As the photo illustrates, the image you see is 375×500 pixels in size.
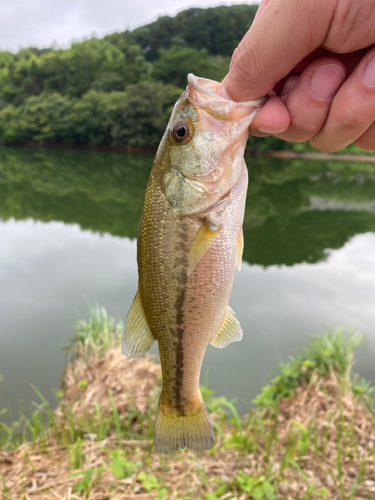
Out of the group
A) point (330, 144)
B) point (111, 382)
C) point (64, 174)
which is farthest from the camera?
point (64, 174)

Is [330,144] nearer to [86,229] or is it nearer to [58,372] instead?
[58,372]

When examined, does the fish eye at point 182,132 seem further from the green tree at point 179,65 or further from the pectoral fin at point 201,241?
the green tree at point 179,65

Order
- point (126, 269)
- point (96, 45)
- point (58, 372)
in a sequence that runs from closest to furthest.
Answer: point (58, 372) < point (126, 269) < point (96, 45)

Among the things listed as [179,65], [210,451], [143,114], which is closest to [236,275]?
[210,451]

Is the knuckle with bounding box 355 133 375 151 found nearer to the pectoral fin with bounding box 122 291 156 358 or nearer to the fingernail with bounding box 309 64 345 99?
the fingernail with bounding box 309 64 345 99

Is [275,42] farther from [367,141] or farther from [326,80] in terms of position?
[367,141]

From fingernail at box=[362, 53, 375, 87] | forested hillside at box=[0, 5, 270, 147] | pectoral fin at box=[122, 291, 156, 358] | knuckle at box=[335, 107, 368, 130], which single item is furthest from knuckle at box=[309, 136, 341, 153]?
forested hillside at box=[0, 5, 270, 147]

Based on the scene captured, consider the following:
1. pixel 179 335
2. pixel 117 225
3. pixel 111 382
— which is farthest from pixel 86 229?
pixel 179 335
